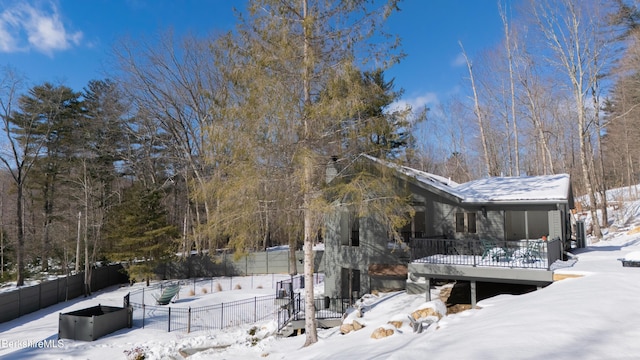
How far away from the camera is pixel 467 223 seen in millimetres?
14438

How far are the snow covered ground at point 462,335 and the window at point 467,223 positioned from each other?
3298 millimetres

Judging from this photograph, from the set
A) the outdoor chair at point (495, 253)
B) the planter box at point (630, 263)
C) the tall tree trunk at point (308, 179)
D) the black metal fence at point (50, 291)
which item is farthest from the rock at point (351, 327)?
the black metal fence at point (50, 291)

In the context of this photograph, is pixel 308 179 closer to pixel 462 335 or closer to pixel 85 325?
pixel 462 335

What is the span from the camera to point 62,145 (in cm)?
2991

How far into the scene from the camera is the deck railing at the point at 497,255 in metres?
10.3

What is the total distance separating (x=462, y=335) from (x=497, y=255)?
17.8 feet

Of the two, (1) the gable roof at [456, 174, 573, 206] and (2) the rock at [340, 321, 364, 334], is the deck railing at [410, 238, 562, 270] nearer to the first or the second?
(1) the gable roof at [456, 174, 573, 206]

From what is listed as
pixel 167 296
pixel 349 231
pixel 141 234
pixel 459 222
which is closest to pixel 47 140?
pixel 141 234

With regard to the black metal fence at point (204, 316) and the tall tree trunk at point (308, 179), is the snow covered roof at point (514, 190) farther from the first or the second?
the black metal fence at point (204, 316)

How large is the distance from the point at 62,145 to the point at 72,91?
4.87 metres

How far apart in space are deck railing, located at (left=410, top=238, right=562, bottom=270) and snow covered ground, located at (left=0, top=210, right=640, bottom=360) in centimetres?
64

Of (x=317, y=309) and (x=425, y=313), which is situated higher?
(x=425, y=313)

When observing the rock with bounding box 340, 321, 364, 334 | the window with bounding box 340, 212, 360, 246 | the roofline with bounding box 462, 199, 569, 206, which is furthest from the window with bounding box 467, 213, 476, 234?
the rock with bounding box 340, 321, 364, 334

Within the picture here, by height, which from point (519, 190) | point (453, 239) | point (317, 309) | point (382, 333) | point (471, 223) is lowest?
point (317, 309)
